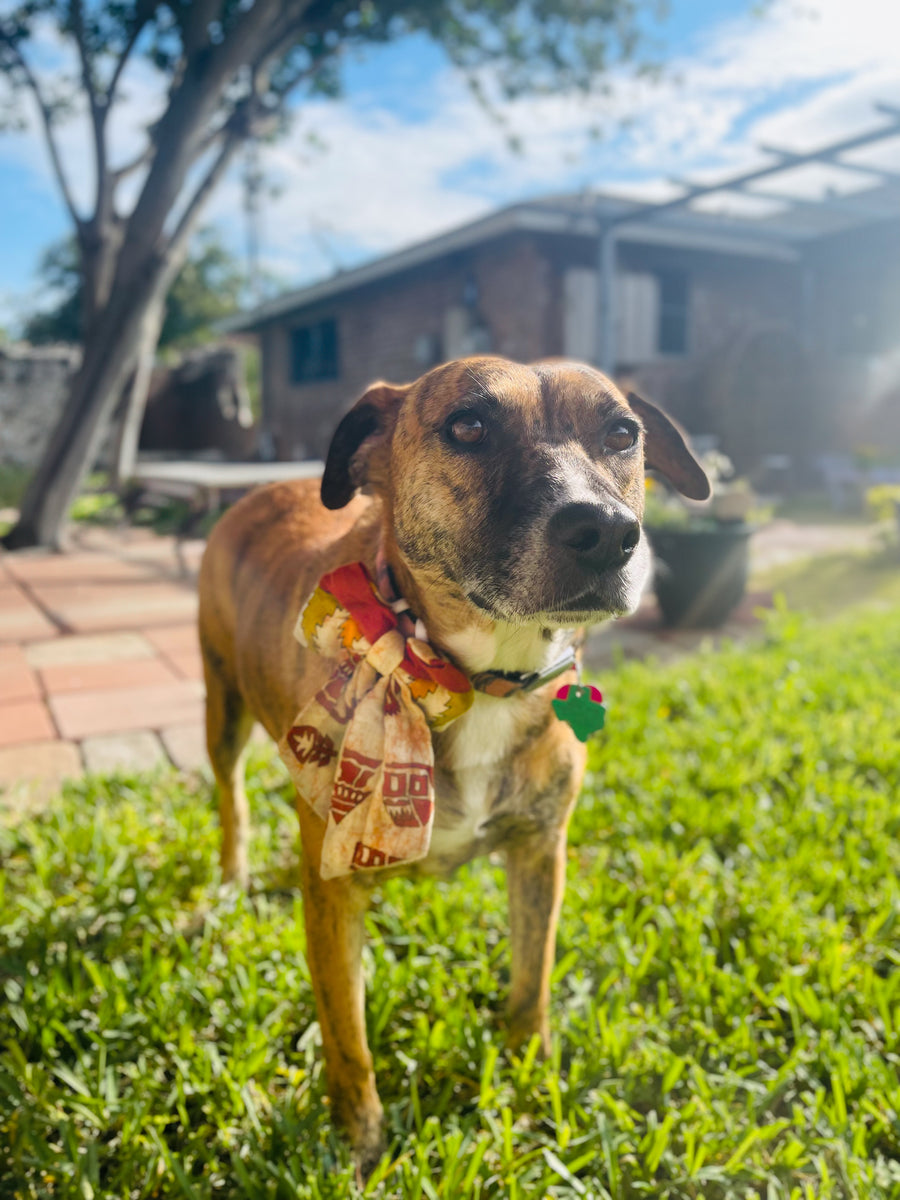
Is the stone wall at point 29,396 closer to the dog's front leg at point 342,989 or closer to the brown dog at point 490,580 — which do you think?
the brown dog at point 490,580

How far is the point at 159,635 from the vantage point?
4.91 meters

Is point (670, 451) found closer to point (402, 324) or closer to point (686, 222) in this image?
point (686, 222)

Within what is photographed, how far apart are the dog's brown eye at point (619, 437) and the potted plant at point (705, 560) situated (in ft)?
11.7

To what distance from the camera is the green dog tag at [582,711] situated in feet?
4.85

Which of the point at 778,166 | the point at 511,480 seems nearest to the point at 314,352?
the point at 778,166

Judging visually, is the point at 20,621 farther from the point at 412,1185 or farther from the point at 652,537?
the point at 412,1185

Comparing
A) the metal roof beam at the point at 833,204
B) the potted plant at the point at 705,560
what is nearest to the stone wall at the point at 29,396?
the metal roof beam at the point at 833,204

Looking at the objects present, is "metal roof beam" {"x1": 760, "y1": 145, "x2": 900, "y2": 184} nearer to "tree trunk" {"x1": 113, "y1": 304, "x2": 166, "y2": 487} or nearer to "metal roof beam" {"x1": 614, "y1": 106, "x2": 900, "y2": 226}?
"metal roof beam" {"x1": 614, "y1": 106, "x2": 900, "y2": 226}

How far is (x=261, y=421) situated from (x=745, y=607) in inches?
593

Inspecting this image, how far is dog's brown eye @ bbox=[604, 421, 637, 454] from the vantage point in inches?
59.2

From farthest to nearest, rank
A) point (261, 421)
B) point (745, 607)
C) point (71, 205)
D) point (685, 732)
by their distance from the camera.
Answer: point (261, 421)
point (71, 205)
point (745, 607)
point (685, 732)

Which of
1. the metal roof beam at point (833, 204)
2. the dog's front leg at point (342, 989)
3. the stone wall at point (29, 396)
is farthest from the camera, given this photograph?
the stone wall at point (29, 396)

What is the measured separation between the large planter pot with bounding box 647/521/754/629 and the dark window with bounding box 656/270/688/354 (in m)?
9.09

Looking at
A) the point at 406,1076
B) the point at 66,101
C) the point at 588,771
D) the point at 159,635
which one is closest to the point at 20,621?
the point at 159,635
